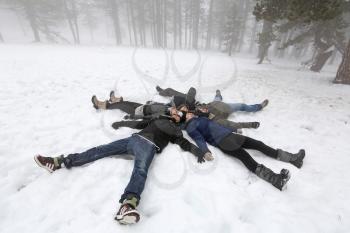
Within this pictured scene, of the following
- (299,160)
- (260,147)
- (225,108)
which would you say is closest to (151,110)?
(225,108)

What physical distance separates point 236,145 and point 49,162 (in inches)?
142

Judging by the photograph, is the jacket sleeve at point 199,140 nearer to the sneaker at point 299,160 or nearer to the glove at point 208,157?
A: the glove at point 208,157

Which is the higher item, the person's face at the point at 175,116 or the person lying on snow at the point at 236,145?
the person's face at the point at 175,116

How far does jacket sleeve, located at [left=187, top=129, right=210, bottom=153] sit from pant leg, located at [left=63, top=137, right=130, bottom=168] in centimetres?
148

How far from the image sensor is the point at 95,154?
→ 4133mm

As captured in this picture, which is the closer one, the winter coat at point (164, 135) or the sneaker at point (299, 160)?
the sneaker at point (299, 160)

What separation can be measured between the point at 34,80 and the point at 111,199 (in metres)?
8.12

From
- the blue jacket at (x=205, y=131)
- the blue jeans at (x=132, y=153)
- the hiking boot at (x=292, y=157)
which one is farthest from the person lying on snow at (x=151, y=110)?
the hiking boot at (x=292, y=157)

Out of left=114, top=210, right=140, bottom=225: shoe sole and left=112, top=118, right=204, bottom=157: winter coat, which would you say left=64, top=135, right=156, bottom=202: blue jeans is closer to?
left=112, top=118, right=204, bottom=157: winter coat

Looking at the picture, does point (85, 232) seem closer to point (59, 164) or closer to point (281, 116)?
point (59, 164)

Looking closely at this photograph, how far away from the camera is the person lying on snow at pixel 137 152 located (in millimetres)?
3269

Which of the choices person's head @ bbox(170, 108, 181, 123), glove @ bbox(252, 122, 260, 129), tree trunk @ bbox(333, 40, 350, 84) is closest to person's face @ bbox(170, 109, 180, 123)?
person's head @ bbox(170, 108, 181, 123)

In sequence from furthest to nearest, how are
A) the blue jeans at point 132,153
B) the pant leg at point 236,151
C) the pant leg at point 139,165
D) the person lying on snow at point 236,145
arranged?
the pant leg at point 236,151 → the person lying on snow at point 236,145 → the blue jeans at point 132,153 → the pant leg at point 139,165

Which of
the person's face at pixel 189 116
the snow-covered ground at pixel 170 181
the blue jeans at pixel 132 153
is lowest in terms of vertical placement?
the snow-covered ground at pixel 170 181
